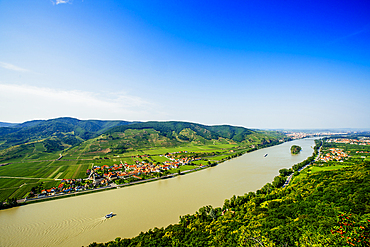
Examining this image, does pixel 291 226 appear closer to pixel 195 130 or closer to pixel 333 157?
pixel 333 157

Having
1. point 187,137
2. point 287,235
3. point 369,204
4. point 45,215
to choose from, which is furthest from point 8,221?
point 187,137

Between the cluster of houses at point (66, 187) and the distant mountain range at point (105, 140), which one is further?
the distant mountain range at point (105, 140)

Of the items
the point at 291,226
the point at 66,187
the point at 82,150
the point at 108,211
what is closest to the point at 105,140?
the point at 82,150

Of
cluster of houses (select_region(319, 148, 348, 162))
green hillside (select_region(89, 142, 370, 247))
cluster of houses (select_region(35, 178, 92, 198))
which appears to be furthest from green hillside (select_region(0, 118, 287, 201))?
green hillside (select_region(89, 142, 370, 247))

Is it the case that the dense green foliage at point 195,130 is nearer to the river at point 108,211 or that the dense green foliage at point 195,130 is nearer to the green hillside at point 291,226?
the river at point 108,211

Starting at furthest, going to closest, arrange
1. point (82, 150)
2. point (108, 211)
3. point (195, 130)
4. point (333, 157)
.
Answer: point (195, 130) < point (82, 150) < point (333, 157) < point (108, 211)

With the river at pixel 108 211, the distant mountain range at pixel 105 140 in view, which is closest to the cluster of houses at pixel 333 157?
the river at pixel 108 211

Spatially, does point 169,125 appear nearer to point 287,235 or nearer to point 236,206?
point 236,206

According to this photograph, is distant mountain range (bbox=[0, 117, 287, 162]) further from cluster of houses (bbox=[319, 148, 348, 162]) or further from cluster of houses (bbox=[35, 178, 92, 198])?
cluster of houses (bbox=[319, 148, 348, 162])
